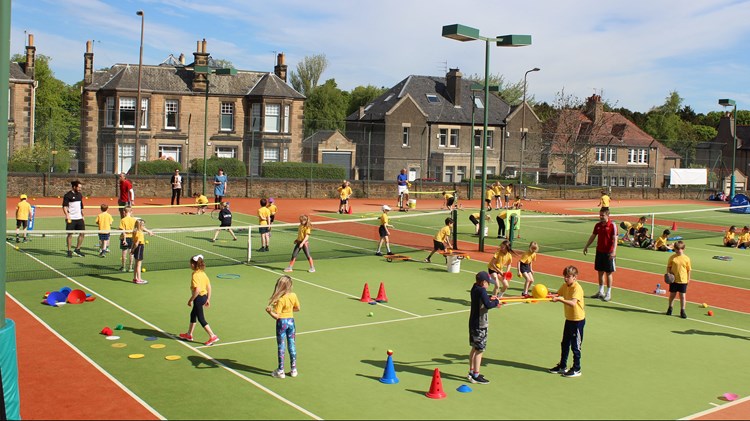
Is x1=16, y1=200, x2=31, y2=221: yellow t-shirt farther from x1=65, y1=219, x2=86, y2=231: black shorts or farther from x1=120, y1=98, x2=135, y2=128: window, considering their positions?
x1=120, y1=98, x2=135, y2=128: window

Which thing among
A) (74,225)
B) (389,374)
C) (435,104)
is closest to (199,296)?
(389,374)

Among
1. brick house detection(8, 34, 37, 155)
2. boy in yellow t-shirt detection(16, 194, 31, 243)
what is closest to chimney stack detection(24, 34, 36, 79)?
brick house detection(8, 34, 37, 155)

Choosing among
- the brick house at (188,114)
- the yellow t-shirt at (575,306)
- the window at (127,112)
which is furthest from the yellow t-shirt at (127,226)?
the window at (127,112)

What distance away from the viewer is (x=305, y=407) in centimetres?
1082

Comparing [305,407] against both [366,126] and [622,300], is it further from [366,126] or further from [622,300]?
[366,126]

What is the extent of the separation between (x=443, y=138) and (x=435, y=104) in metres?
3.75

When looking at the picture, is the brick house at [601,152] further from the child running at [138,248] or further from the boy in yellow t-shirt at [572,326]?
the boy in yellow t-shirt at [572,326]

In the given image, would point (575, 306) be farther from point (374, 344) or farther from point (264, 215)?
point (264, 215)

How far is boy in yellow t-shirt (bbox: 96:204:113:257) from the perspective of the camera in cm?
2208

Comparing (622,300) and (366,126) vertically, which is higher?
(366,126)

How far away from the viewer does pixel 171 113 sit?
57844 mm

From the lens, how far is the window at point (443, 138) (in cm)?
7219

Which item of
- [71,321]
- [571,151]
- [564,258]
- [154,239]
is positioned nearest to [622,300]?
[564,258]

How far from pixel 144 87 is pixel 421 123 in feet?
83.1
